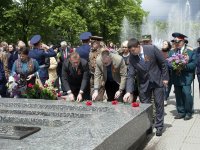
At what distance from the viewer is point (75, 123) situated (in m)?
5.25

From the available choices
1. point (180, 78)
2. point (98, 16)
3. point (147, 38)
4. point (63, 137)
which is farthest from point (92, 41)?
point (98, 16)

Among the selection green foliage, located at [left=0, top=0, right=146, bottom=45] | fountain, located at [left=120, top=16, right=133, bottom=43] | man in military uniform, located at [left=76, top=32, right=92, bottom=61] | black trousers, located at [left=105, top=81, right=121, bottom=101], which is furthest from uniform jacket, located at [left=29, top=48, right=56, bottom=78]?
fountain, located at [left=120, top=16, right=133, bottom=43]

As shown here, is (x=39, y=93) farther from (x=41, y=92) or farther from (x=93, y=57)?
(x=93, y=57)

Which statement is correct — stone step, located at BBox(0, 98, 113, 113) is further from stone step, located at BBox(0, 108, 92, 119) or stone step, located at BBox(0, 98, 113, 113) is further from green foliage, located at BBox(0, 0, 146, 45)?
green foliage, located at BBox(0, 0, 146, 45)

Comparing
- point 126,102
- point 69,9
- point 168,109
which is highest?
point 69,9

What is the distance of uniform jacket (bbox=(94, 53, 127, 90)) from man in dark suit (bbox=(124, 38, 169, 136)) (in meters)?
0.17

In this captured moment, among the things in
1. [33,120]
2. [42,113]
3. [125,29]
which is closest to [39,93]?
[42,113]

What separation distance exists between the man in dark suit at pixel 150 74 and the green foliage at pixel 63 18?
26.5 m

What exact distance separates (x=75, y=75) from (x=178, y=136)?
2.15 m

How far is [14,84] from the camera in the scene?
26.7ft

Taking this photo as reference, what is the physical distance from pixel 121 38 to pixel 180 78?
44.0 m

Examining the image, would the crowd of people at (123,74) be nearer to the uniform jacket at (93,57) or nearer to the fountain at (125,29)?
the uniform jacket at (93,57)

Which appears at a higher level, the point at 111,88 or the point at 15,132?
the point at 111,88

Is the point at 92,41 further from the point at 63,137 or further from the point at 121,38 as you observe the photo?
the point at 121,38
